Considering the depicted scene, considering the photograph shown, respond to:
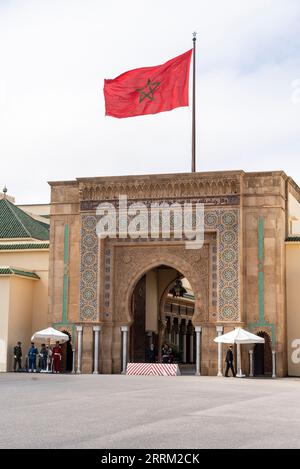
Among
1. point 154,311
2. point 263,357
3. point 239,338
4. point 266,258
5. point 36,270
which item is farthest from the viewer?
point 154,311

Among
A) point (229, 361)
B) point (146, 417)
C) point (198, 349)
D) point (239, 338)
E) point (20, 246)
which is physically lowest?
point (146, 417)

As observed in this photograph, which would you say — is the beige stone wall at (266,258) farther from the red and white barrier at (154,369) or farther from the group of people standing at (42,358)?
the group of people standing at (42,358)

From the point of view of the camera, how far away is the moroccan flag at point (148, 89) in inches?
1034

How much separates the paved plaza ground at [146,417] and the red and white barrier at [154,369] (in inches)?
282

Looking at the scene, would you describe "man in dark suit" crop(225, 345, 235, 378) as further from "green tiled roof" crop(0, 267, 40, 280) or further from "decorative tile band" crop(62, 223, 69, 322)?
"green tiled roof" crop(0, 267, 40, 280)

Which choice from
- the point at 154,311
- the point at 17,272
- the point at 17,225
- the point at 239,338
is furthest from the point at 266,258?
the point at 17,225

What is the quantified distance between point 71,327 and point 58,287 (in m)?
1.34

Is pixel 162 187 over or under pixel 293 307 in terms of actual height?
over

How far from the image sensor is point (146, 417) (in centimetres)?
1066

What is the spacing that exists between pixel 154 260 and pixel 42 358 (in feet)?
15.1

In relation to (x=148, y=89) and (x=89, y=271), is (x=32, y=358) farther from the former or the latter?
(x=148, y=89)
